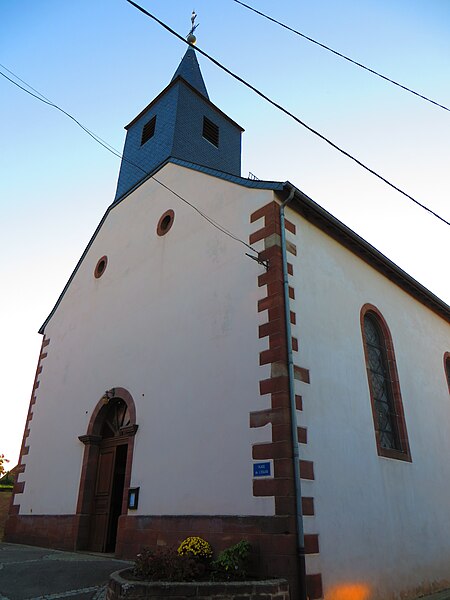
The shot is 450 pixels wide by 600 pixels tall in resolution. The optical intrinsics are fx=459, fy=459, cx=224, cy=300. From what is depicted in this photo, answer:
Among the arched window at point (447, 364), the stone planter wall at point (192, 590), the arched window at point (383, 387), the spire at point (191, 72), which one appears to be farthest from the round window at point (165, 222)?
the arched window at point (447, 364)

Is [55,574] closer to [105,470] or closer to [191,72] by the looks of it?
[105,470]

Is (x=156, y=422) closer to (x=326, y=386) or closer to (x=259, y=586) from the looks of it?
(x=326, y=386)

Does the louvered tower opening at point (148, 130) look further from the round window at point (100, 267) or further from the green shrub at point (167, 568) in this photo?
the green shrub at point (167, 568)

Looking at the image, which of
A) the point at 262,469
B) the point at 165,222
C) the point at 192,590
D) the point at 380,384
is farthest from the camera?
the point at 165,222

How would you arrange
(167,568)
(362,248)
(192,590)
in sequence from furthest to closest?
(362,248)
(167,568)
(192,590)

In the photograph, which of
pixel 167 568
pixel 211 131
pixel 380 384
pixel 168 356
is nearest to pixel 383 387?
pixel 380 384

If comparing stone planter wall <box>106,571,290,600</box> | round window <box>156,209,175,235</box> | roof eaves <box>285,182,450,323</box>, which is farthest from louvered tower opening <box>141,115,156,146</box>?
stone planter wall <box>106,571,290,600</box>

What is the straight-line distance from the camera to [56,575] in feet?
20.2

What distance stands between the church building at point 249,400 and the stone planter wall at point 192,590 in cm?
66

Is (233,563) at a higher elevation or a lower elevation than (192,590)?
higher

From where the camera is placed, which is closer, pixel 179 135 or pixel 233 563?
pixel 233 563

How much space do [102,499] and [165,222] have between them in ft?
19.0

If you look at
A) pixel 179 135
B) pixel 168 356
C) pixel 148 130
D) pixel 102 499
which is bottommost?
pixel 102 499

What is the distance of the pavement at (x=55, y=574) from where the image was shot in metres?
5.36
